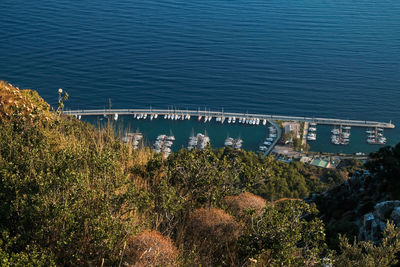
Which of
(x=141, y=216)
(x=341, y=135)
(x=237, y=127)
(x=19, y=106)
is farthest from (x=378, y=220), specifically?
(x=341, y=135)

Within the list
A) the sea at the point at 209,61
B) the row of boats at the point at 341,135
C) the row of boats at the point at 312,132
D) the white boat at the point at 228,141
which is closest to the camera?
the white boat at the point at 228,141

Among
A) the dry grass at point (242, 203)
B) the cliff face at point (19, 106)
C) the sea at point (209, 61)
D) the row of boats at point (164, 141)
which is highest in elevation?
the sea at point (209, 61)

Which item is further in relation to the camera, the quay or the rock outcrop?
the quay

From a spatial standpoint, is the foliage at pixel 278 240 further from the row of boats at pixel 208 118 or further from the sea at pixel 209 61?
the row of boats at pixel 208 118

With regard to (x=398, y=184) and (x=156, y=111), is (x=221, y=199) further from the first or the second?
(x=156, y=111)

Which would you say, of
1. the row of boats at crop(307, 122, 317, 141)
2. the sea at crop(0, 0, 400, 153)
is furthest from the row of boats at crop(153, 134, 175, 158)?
the row of boats at crop(307, 122, 317, 141)

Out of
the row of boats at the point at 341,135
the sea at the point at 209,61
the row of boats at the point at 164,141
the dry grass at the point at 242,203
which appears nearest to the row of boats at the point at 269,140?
the sea at the point at 209,61

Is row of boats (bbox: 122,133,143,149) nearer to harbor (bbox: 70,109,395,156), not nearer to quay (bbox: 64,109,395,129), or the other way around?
harbor (bbox: 70,109,395,156)
